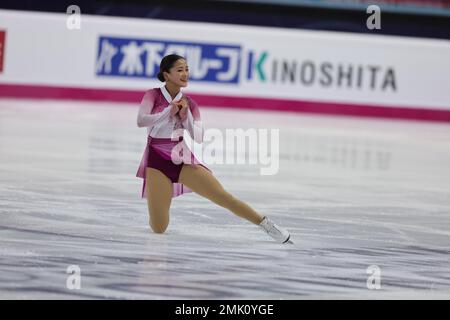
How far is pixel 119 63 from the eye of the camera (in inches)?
666

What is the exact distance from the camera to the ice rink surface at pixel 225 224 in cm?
535

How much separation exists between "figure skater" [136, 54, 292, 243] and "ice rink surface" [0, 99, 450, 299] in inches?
7.8

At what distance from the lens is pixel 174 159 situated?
259 inches

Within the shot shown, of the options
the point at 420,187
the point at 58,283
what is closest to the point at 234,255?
the point at 58,283

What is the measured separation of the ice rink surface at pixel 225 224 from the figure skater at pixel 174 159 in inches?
7.8

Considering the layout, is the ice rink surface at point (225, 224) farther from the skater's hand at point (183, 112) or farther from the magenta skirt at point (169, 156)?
the skater's hand at point (183, 112)
